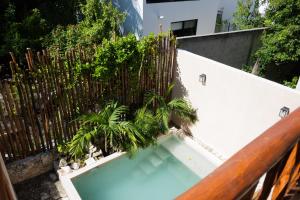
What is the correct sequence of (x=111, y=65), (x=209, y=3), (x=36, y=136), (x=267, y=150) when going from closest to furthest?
(x=267, y=150)
(x=36, y=136)
(x=111, y=65)
(x=209, y=3)

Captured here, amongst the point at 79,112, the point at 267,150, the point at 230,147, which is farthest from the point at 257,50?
the point at 267,150

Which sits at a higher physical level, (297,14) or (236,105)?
(297,14)

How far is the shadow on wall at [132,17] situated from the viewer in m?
10.6

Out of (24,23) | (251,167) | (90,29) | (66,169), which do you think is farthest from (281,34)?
(24,23)

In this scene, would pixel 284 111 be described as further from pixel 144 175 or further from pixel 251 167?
pixel 251 167

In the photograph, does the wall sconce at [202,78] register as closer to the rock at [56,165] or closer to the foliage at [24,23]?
the rock at [56,165]

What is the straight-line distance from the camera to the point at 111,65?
17.2ft

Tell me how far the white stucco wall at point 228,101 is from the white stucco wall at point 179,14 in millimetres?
5029

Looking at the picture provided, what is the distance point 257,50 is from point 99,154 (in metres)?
7.20

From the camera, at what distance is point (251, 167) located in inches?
28.3

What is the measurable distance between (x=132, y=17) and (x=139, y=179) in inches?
315

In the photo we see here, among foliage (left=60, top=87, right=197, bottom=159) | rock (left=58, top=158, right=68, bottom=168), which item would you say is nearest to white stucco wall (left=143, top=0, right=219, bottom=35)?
foliage (left=60, top=87, right=197, bottom=159)

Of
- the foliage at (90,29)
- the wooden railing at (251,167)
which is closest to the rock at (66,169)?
the foliage at (90,29)

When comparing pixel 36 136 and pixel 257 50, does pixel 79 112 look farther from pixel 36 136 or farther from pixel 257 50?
pixel 257 50
